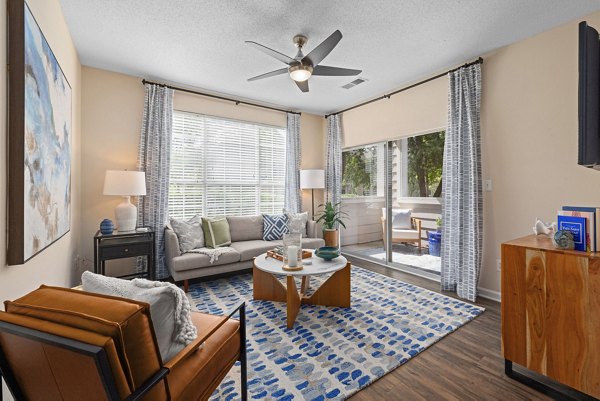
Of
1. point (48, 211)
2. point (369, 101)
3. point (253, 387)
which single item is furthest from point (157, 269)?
point (369, 101)

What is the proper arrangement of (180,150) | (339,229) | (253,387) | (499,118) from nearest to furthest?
1. (253,387)
2. (499,118)
3. (180,150)
4. (339,229)

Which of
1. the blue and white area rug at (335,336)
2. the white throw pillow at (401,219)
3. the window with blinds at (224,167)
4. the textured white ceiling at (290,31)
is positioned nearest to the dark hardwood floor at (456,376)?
the blue and white area rug at (335,336)

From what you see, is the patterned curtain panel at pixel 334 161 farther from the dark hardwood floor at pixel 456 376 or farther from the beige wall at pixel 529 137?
the dark hardwood floor at pixel 456 376

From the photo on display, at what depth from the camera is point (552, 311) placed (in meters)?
1.58

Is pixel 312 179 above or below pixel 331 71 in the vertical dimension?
below

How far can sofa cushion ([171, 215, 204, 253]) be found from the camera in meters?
3.37

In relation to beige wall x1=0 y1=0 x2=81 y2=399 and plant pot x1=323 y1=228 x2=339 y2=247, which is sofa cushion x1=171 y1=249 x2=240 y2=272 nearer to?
beige wall x1=0 y1=0 x2=81 y2=399

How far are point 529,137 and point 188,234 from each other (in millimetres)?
3927

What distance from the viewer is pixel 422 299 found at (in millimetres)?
2916

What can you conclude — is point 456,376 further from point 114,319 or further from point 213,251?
point 213,251

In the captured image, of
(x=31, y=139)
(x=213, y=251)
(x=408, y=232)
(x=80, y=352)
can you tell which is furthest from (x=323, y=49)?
(x=408, y=232)

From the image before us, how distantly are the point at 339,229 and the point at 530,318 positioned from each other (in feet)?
11.3

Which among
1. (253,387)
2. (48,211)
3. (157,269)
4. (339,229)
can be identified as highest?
(48,211)

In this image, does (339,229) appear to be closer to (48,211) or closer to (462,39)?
(462,39)
